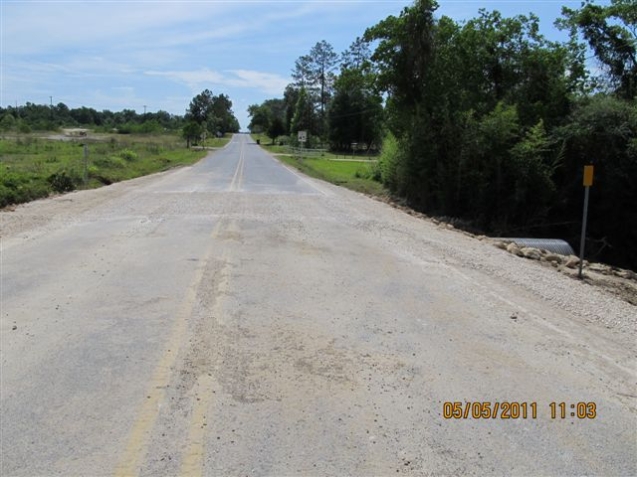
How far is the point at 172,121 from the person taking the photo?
635 feet

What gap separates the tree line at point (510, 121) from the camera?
56.7 feet

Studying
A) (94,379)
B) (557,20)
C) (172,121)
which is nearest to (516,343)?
(94,379)

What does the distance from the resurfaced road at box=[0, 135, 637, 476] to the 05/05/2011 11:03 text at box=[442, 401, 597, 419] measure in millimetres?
→ 25

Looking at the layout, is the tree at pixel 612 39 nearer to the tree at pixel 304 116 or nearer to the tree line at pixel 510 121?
the tree line at pixel 510 121

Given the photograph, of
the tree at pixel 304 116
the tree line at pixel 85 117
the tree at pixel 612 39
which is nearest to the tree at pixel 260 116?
the tree line at pixel 85 117

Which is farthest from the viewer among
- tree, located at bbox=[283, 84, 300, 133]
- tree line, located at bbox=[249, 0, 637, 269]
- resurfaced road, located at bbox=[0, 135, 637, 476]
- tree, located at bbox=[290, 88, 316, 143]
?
tree, located at bbox=[283, 84, 300, 133]

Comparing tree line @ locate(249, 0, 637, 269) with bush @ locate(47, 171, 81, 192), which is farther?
bush @ locate(47, 171, 81, 192)

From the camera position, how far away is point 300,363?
497 cm

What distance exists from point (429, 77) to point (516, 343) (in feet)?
55.6

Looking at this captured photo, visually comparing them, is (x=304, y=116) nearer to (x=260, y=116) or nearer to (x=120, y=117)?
(x=260, y=116)

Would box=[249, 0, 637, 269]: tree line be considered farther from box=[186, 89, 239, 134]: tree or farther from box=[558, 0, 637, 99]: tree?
box=[186, 89, 239, 134]: tree

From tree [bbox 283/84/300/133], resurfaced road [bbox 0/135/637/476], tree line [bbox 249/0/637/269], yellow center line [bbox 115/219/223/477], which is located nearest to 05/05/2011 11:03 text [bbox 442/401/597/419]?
resurfaced road [bbox 0/135/637/476]

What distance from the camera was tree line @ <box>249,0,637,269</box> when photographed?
56.7 feet

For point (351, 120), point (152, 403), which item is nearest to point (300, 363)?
point (152, 403)
